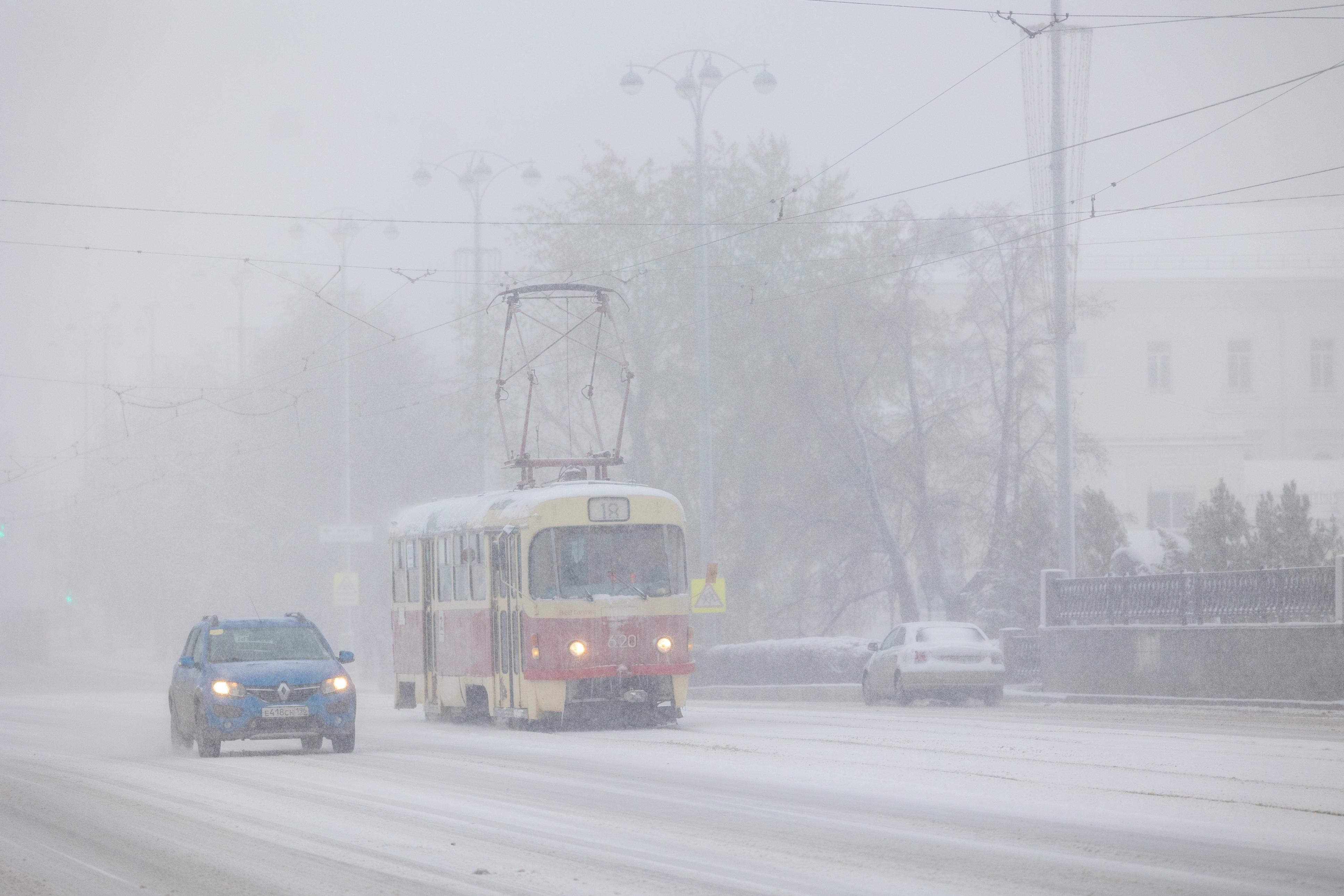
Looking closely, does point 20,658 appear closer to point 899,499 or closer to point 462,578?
point 899,499

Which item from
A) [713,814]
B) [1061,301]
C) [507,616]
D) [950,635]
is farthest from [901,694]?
[713,814]

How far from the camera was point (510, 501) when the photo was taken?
24281mm

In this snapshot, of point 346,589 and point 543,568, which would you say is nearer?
point 543,568

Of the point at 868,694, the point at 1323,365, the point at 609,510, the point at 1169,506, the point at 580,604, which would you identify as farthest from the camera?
the point at 1323,365

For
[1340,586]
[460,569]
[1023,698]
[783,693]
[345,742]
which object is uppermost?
[460,569]

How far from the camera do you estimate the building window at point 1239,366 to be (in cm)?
7394

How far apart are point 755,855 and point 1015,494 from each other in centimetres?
3577

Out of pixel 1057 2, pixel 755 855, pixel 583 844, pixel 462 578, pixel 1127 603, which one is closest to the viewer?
pixel 755 855

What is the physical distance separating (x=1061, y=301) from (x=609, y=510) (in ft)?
38.3

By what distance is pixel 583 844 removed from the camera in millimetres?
11203

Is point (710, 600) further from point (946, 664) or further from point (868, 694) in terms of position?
point (946, 664)

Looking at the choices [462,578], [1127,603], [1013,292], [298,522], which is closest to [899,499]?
[1013,292]

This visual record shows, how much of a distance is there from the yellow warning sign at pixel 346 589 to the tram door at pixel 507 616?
1197 inches

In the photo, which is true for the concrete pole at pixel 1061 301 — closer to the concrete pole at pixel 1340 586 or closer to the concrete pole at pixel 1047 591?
the concrete pole at pixel 1047 591
